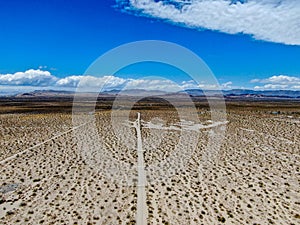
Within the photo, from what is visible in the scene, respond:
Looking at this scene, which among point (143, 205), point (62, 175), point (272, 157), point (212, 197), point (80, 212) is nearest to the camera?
point (80, 212)

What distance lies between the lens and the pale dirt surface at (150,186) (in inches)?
407

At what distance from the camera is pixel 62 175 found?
48.8 feet

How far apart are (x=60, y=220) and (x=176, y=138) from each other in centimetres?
1757

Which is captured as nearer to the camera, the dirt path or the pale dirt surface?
the dirt path

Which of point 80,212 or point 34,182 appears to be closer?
point 80,212

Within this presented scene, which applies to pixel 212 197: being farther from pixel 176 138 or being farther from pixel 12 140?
pixel 12 140

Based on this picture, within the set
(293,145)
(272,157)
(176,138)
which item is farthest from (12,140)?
(293,145)

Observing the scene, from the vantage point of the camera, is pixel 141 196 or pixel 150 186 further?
pixel 150 186

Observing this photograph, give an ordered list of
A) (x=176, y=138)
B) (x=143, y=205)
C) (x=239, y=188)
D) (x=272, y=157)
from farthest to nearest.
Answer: (x=176, y=138)
(x=272, y=157)
(x=239, y=188)
(x=143, y=205)

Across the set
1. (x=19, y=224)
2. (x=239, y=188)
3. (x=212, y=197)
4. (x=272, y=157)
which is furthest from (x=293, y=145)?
(x=19, y=224)

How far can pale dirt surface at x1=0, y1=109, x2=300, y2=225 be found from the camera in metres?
10.3

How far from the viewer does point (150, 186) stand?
13.5 metres

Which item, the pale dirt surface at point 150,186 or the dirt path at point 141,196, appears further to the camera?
the pale dirt surface at point 150,186

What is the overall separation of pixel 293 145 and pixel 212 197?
14787 mm
